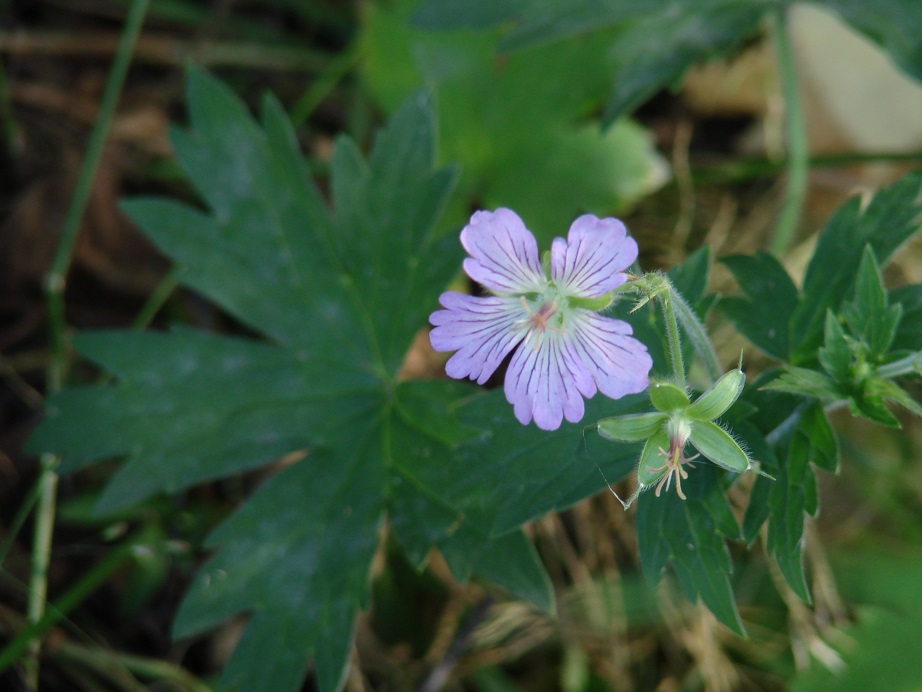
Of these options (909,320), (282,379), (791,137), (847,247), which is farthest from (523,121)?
(909,320)

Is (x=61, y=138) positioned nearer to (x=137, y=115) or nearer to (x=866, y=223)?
(x=137, y=115)

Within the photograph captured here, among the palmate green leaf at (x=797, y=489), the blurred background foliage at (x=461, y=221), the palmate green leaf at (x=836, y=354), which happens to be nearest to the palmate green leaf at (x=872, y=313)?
the palmate green leaf at (x=836, y=354)

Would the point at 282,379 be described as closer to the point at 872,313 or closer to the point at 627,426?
the point at 627,426

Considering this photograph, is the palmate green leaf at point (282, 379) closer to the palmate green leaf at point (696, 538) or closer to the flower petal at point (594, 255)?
the palmate green leaf at point (696, 538)

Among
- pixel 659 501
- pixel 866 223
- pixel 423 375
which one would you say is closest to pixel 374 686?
pixel 423 375

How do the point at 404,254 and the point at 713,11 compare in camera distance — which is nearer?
the point at 404,254

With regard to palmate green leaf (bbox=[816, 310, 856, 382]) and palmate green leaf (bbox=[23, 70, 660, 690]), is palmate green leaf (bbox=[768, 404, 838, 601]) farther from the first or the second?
palmate green leaf (bbox=[23, 70, 660, 690])

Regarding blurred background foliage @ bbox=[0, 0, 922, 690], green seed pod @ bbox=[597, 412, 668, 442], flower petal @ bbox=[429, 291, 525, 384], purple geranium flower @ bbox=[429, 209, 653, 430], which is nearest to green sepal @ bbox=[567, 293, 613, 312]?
purple geranium flower @ bbox=[429, 209, 653, 430]
